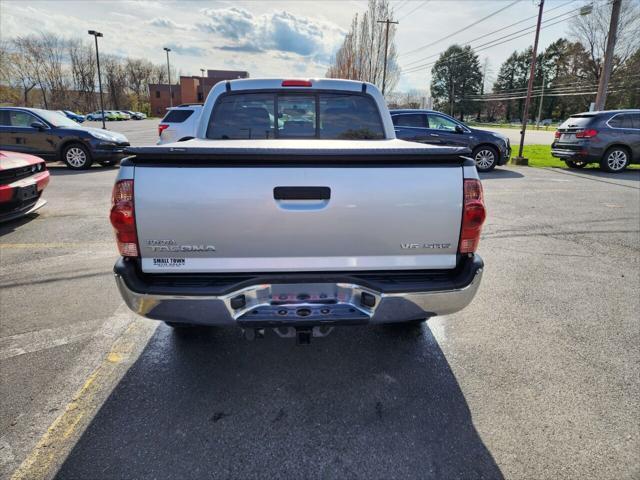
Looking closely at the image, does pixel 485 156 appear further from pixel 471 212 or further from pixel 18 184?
pixel 18 184

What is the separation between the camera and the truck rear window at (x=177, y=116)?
45.1 feet

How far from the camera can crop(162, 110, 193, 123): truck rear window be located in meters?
13.7

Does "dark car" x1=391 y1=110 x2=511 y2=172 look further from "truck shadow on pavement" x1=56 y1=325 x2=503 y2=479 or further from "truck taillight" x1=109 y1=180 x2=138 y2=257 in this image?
"truck taillight" x1=109 y1=180 x2=138 y2=257

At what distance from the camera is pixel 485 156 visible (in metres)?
12.6

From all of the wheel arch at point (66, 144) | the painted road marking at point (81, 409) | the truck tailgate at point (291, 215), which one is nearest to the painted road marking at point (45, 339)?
the painted road marking at point (81, 409)

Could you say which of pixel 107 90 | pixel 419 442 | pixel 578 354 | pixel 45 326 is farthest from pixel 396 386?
pixel 107 90

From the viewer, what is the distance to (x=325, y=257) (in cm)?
226

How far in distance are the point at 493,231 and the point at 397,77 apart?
3570 centimetres

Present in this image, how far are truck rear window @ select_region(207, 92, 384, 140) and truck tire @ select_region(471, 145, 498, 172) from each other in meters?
9.75

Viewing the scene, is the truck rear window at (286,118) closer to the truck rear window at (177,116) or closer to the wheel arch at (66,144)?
the wheel arch at (66,144)

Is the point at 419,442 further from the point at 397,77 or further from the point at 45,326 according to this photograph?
the point at 397,77

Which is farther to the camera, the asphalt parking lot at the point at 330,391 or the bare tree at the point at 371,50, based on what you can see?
the bare tree at the point at 371,50

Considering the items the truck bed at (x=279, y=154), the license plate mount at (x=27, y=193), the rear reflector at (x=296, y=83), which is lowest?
the license plate mount at (x=27, y=193)

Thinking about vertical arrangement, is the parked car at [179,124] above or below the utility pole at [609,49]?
below
